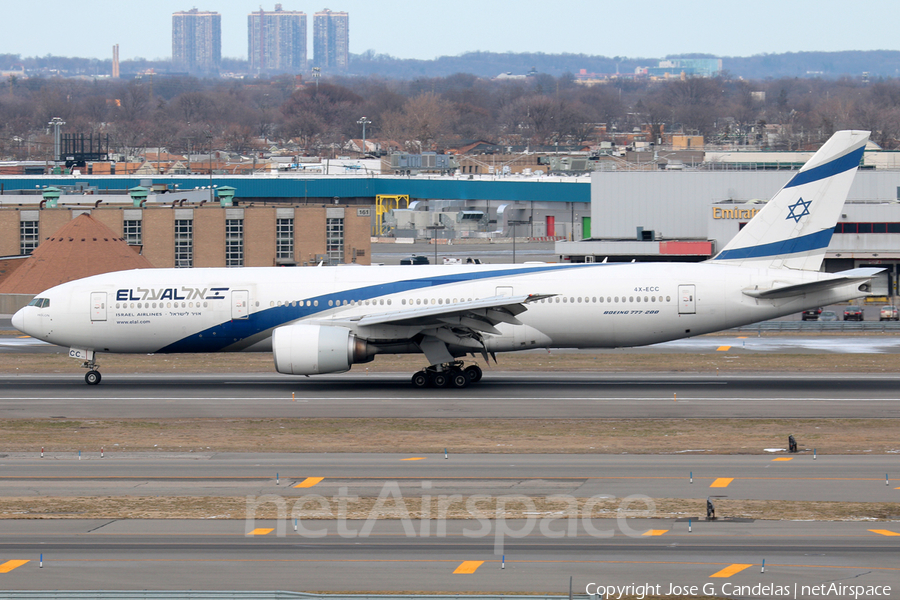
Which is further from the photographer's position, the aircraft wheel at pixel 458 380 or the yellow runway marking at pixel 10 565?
the aircraft wheel at pixel 458 380

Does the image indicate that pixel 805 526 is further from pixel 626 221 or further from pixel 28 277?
pixel 626 221

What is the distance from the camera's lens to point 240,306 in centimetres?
3872

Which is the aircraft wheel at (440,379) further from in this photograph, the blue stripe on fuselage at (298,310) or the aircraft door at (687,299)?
the aircraft door at (687,299)

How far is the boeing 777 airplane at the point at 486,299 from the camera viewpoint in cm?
3819

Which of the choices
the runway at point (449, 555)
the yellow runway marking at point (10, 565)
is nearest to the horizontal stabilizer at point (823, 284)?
the runway at point (449, 555)

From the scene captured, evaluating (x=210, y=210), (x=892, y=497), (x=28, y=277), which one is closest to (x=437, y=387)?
(x=892, y=497)

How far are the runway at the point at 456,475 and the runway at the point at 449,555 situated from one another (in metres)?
2.63

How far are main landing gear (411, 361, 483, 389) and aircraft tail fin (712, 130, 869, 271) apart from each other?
1043cm

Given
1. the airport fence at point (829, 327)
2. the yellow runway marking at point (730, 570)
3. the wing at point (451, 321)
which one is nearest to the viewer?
the yellow runway marking at point (730, 570)

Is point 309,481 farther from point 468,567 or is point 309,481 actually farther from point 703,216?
point 703,216

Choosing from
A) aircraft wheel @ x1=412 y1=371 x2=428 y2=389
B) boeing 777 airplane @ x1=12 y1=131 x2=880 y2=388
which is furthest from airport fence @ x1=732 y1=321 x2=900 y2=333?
aircraft wheel @ x1=412 y1=371 x2=428 y2=389

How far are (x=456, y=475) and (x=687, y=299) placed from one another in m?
16.1

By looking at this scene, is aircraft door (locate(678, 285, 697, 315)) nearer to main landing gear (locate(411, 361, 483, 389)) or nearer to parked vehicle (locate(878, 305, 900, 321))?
main landing gear (locate(411, 361, 483, 389))

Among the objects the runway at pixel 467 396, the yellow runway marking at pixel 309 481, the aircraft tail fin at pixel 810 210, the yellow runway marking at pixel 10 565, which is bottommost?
the yellow runway marking at pixel 10 565
